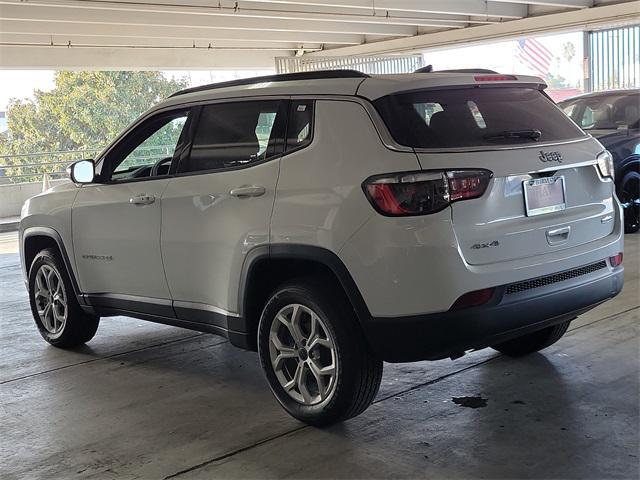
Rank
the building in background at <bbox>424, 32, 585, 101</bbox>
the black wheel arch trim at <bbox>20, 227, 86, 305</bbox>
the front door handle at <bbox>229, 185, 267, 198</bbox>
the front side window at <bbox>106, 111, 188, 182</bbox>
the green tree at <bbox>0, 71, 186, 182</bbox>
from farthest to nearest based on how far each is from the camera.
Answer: the green tree at <bbox>0, 71, 186, 182</bbox> < the building in background at <bbox>424, 32, 585, 101</bbox> < the black wheel arch trim at <bbox>20, 227, 86, 305</bbox> < the front side window at <bbox>106, 111, 188, 182</bbox> < the front door handle at <bbox>229, 185, 267, 198</bbox>

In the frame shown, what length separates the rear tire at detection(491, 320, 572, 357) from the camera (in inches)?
189

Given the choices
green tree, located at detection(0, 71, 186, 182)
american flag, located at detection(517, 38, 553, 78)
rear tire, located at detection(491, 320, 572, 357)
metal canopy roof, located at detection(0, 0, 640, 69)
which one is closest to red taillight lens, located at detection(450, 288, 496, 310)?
rear tire, located at detection(491, 320, 572, 357)

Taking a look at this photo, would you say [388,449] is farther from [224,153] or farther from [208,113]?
[208,113]

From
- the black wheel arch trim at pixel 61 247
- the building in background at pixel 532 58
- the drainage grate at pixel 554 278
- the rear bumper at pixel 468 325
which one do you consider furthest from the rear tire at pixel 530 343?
the building in background at pixel 532 58

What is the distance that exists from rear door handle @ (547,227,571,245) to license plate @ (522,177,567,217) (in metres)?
0.10

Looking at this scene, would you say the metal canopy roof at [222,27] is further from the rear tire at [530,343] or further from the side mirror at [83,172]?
the rear tire at [530,343]

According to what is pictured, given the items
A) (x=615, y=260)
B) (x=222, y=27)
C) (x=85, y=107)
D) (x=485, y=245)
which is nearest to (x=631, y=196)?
(x=615, y=260)

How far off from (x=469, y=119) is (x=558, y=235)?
71cm

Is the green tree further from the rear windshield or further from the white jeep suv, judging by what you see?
the rear windshield

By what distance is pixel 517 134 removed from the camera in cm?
380

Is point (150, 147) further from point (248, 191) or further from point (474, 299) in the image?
point (474, 299)

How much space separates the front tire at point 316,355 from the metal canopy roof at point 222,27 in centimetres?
917

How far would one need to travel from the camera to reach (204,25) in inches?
601

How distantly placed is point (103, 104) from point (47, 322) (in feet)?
98.8
